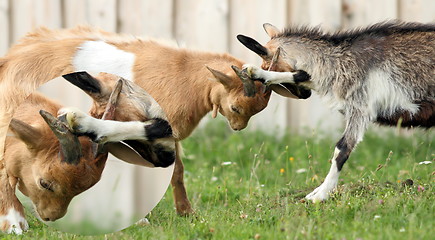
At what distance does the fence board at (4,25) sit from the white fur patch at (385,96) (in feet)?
15.5

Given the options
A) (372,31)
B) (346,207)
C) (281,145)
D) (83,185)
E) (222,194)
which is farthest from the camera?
(281,145)

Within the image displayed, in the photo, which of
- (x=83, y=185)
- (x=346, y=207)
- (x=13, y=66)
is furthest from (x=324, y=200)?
(x=13, y=66)

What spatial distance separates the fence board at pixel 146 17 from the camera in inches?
354

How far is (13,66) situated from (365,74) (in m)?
2.89

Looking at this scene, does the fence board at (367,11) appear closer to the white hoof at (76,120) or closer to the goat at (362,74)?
the goat at (362,74)

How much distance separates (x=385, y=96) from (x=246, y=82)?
3.71 feet

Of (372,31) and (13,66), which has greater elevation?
(372,31)

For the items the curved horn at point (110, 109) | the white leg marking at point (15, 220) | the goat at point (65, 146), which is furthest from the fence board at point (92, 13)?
the curved horn at point (110, 109)

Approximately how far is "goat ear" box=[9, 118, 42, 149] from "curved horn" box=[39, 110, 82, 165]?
0.23 m

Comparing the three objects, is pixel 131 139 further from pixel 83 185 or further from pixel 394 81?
pixel 394 81

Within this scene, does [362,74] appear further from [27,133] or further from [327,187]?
[27,133]

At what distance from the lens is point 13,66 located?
627cm

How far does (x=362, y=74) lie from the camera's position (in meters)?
6.24

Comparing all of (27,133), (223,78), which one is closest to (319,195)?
(223,78)
